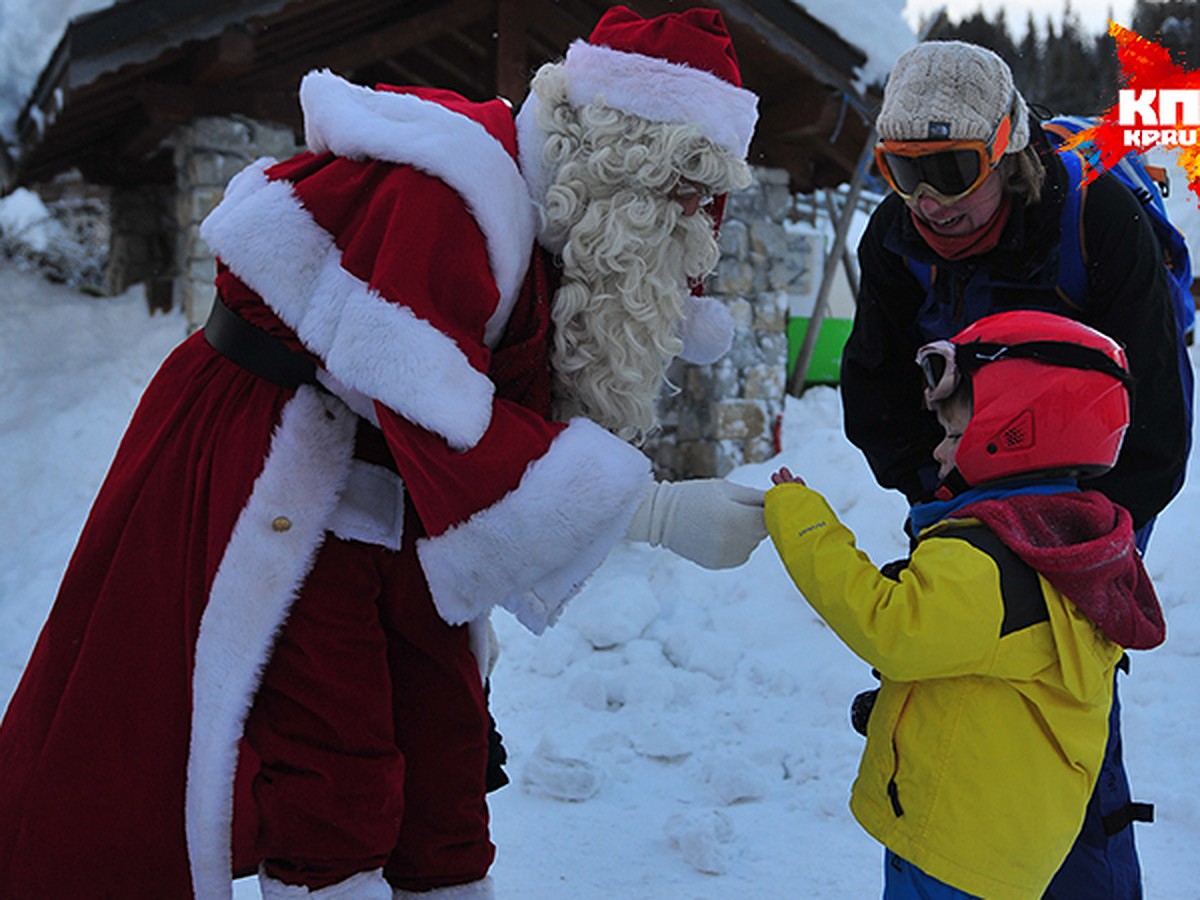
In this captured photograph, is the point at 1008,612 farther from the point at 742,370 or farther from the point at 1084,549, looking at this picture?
the point at 742,370

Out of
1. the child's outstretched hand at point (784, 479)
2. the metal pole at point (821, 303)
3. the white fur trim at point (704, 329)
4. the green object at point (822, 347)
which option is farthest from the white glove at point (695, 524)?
the green object at point (822, 347)

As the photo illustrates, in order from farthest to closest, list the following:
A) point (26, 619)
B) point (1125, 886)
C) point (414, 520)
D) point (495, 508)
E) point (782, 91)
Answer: point (782, 91)
point (26, 619)
point (1125, 886)
point (414, 520)
point (495, 508)

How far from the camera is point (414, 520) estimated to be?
63.1 inches

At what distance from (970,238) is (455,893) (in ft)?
4.88

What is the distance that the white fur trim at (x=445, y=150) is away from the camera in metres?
1.45

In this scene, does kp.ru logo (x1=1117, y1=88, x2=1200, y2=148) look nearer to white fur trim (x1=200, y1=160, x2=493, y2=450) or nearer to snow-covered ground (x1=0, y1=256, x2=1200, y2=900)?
white fur trim (x1=200, y1=160, x2=493, y2=450)

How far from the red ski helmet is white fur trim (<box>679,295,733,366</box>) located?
457 mm

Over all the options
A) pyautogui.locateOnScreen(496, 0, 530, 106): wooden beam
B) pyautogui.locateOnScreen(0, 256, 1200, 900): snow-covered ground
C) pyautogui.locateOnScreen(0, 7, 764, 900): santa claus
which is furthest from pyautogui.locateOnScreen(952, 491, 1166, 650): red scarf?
pyautogui.locateOnScreen(496, 0, 530, 106): wooden beam

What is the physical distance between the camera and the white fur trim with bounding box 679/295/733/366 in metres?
1.93

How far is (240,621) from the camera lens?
147 centimetres

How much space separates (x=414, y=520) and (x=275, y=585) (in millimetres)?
Answer: 233

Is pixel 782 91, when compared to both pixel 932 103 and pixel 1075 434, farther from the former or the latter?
pixel 1075 434

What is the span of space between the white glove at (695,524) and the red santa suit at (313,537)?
155 mm

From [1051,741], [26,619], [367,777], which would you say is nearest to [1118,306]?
[1051,741]
